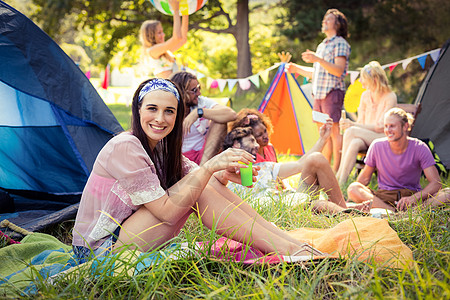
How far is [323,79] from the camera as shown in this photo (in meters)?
4.53

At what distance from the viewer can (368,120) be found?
4418mm

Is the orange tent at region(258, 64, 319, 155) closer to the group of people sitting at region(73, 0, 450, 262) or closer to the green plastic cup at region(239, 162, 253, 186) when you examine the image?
the group of people sitting at region(73, 0, 450, 262)

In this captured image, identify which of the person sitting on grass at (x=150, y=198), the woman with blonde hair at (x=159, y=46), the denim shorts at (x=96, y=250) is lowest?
the denim shorts at (x=96, y=250)

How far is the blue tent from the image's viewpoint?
2914mm

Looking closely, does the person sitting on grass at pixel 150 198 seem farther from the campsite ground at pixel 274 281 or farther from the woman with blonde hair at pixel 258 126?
the woman with blonde hair at pixel 258 126

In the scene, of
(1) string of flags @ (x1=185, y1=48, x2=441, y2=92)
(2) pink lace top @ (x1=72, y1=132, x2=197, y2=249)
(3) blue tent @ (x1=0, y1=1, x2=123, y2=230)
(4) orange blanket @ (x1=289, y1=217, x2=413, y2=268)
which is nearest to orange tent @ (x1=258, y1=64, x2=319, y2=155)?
(1) string of flags @ (x1=185, y1=48, x2=441, y2=92)

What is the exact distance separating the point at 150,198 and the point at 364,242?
1.01 meters

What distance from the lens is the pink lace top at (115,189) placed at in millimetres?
1880

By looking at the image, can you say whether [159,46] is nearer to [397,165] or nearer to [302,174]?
[302,174]

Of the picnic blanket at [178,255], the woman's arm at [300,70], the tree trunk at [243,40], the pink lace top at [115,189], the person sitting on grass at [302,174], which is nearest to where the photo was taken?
the picnic blanket at [178,255]

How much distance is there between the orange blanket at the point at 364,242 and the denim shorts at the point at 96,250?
3.07ft

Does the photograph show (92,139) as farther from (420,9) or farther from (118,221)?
(420,9)

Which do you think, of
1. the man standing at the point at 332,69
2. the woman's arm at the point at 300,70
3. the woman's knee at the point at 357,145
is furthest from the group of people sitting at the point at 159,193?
the woman's arm at the point at 300,70

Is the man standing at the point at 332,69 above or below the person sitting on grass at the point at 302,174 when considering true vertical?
above
